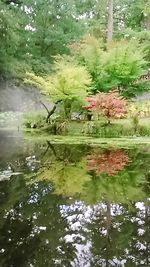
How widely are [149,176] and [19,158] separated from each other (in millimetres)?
2756

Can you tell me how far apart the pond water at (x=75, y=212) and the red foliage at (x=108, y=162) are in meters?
0.02

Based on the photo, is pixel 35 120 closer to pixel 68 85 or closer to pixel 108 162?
pixel 68 85

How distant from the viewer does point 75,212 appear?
387cm

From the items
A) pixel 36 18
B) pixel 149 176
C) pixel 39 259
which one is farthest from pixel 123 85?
pixel 39 259

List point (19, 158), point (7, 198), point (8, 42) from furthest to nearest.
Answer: point (8, 42)
point (19, 158)
point (7, 198)

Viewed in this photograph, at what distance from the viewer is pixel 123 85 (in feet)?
52.3

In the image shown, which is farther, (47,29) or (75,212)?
(47,29)

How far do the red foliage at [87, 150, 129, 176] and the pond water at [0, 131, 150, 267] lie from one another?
16 mm

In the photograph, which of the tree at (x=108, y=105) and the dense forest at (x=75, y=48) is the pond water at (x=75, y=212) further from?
the dense forest at (x=75, y=48)

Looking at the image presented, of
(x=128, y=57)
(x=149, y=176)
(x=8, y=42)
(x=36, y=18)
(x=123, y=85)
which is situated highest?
(x=36, y=18)

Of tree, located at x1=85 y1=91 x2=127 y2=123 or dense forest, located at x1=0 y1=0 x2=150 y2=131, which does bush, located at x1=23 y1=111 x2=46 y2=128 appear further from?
tree, located at x1=85 y1=91 x2=127 y2=123

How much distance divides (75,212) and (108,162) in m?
3.15

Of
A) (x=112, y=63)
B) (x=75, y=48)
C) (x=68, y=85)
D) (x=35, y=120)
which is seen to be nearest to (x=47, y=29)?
(x=75, y=48)

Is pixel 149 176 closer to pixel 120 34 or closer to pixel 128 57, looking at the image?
pixel 128 57
